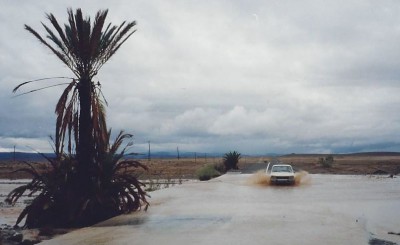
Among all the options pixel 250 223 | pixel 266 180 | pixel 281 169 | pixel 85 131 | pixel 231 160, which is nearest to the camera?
pixel 250 223

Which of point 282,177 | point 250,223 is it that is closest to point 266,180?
point 282,177

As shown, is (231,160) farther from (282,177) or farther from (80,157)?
(80,157)

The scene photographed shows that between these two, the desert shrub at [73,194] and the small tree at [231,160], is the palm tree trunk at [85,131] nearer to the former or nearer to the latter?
the desert shrub at [73,194]

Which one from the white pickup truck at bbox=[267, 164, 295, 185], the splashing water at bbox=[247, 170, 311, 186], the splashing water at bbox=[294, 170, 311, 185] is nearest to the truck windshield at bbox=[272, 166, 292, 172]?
the white pickup truck at bbox=[267, 164, 295, 185]

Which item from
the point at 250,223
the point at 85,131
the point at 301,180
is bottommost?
the point at 250,223

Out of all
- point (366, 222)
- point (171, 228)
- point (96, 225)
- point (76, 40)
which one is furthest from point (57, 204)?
point (366, 222)

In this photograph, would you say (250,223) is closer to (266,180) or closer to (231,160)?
(266,180)

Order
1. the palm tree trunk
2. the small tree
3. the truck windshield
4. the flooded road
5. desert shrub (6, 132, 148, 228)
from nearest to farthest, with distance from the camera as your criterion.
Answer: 1. the flooded road
2. desert shrub (6, 132, 148, 228)
3. the palm tree trunk
4. the truck windshield
5. the small tree

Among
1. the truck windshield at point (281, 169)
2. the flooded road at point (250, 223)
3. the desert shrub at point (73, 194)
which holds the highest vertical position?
the truck windshield at point (281, 169)

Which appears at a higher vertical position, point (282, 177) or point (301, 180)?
point (282, 177)

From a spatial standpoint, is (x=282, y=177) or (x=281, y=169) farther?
(x=281, y=169)

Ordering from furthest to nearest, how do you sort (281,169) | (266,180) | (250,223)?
(266,180) < (281,169) < (250,223)

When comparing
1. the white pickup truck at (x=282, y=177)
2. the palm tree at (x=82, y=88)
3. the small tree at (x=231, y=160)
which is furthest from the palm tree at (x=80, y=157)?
the small tree at (x=231, y=160)

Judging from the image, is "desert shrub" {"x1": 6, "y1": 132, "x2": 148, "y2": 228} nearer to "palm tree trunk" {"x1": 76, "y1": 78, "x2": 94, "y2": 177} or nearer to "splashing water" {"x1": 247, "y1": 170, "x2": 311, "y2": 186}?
"palm tree trunk" {"x1": 76, "y1": 78, "x2": 94, "y2": 177}
